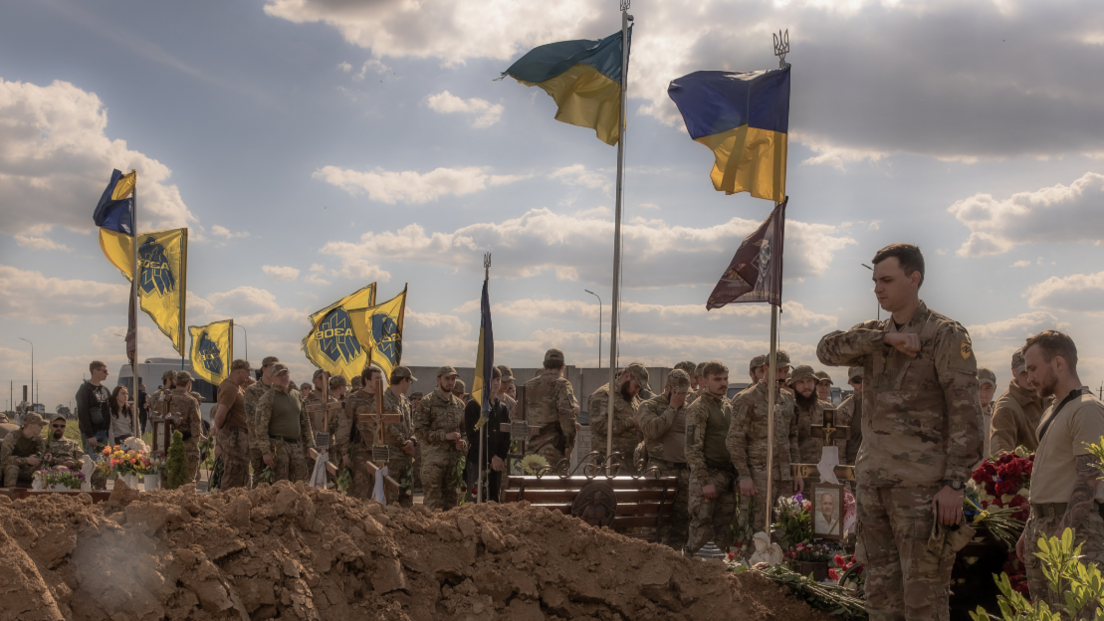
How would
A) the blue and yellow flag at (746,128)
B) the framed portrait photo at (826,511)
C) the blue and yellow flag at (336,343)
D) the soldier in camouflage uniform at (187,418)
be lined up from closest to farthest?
the framed portrait photo at (826,511) → the blue and yellow flag at (746,128) → the soldier in camouflage uniform at (187,418) → the blue and yellow flag at (336,343)

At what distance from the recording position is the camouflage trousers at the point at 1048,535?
13.9 feet

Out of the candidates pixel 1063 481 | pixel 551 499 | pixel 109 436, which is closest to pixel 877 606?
pixel 1063 481

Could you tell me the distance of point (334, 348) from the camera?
1596 cm

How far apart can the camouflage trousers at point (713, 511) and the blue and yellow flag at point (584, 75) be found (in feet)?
12.9

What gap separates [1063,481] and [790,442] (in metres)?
4.58

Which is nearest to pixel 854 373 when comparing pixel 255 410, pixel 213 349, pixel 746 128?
pixel 746 128

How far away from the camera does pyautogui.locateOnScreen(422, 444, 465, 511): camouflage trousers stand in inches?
396

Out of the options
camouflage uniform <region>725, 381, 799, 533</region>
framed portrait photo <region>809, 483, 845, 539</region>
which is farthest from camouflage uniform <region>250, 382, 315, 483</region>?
framed portrait photo <region>809, 483, 845, 539</region>

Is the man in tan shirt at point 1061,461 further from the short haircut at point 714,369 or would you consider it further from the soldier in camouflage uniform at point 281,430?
the soldier in camouflage uniform at point 281,430

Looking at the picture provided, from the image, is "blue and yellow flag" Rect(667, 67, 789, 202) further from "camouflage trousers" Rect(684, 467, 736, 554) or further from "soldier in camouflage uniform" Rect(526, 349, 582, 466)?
"soldier in camouflage uniform" Rect(526, 349, 582, 466)

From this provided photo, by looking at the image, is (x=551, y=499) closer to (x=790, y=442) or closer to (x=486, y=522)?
(x=486, y=522)

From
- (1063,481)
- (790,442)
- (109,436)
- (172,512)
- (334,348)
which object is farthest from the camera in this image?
(334,348)

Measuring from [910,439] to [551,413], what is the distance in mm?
6554

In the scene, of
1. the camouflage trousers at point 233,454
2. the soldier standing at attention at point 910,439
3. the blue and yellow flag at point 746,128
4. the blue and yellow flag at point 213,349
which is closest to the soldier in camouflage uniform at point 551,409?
the blue and yellow flag at point 746,128
